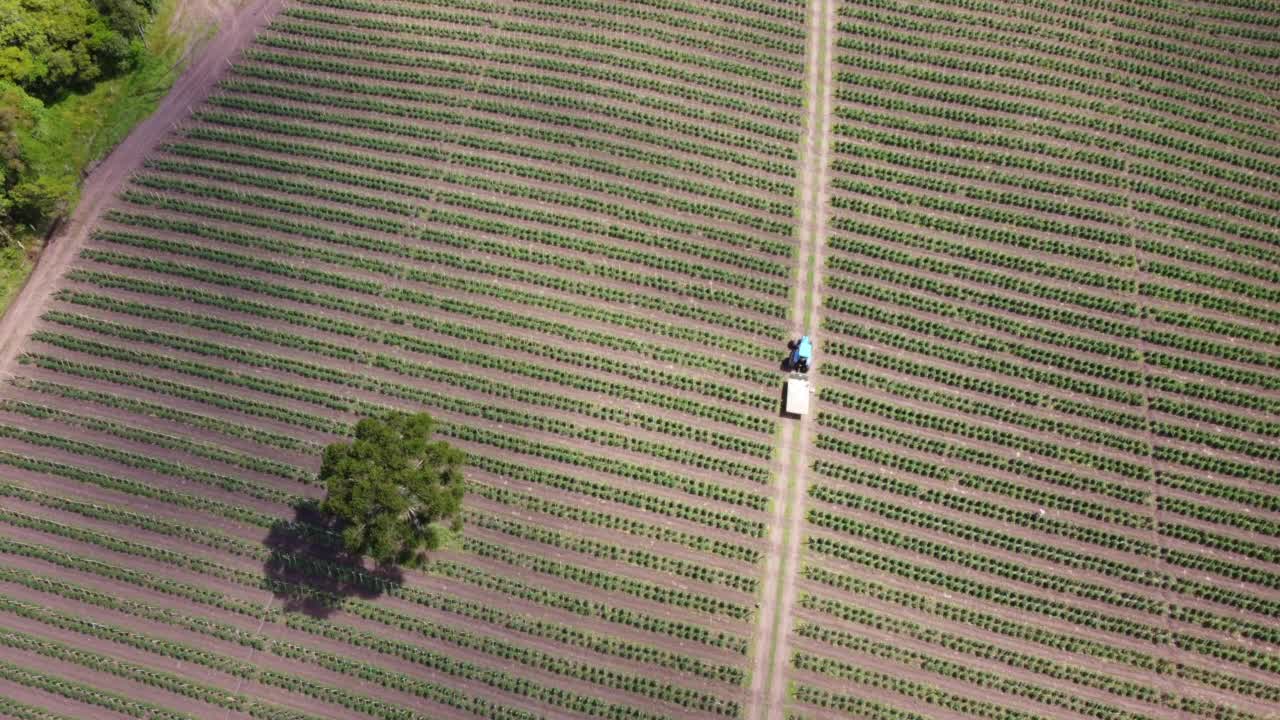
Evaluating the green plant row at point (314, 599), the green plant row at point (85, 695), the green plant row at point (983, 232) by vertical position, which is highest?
the green plant row at point (983, 232)

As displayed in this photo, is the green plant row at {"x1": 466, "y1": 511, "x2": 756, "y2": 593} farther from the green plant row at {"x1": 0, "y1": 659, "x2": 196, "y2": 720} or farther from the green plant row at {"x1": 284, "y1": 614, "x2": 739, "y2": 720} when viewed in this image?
the green plant row at {"x1": 0, "y1": 659, "x2": 196, "y2": 720}

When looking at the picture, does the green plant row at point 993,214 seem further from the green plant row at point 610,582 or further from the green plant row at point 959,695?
the green plant row at point 959,695

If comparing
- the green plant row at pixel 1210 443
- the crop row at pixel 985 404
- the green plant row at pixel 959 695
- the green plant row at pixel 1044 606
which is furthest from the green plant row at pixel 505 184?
the green plant row at pixel 959 695

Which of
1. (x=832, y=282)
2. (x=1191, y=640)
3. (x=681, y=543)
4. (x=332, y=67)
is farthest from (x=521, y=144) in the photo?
(x=1191, y=640)

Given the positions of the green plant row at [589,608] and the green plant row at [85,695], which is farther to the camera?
the green plant row at [589,608]

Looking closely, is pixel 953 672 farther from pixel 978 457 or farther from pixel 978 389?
pixel 978 389

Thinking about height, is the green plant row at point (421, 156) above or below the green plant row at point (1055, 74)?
below

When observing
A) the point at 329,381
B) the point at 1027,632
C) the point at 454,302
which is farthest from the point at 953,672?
the point at 329,381
